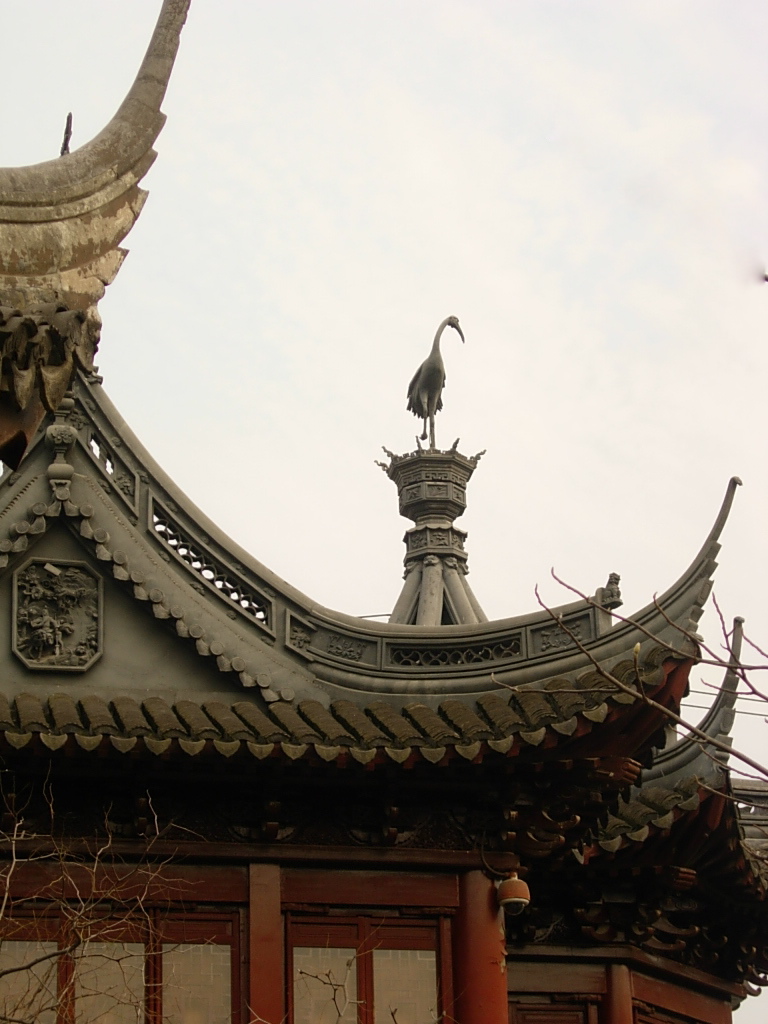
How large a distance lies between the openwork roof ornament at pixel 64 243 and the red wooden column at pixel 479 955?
615 cm

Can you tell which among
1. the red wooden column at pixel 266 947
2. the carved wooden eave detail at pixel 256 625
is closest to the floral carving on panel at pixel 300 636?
the carved wooden eave detail at pixel 256 625

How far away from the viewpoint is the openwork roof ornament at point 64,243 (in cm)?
980

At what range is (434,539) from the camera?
23469 mm

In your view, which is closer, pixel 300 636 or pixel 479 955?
pixel 479 955

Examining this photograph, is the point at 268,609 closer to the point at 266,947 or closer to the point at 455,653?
the point at 455,653

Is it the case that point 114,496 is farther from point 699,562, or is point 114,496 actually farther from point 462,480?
point 462,480

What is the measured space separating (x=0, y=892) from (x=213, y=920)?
157 cm

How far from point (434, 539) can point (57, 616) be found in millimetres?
8175

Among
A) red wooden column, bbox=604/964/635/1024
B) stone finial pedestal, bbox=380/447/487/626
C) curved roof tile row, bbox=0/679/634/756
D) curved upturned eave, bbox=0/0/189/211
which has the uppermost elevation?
stone finial pedestal, bbox=380/447/487/626

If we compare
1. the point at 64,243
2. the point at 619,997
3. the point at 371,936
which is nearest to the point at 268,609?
the point at 371,936

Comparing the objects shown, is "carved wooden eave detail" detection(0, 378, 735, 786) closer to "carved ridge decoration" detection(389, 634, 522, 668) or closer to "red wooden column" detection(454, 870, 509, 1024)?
"carved ridge decoration" detection(389, 634, 522, 668)

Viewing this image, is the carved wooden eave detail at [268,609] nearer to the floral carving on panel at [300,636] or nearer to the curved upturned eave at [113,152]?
the floral carving on panel at [300,636]

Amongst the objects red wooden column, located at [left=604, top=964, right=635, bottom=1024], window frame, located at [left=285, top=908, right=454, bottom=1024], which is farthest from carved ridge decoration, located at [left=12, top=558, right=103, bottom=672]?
red wooden column, located at [left=604, top=964, right=635, bottom=1024]

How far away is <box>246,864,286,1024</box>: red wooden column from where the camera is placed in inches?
575
